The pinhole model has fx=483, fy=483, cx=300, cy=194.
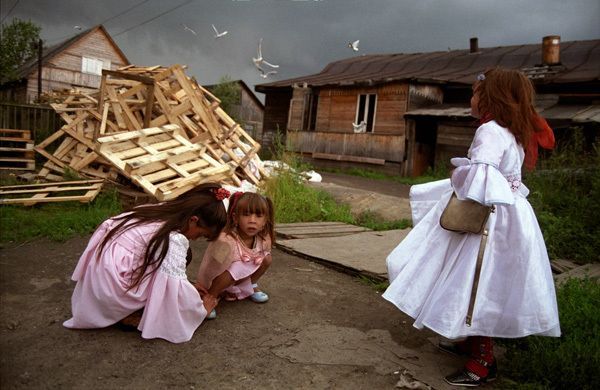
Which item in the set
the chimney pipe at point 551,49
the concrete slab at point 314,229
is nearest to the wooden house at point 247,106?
the chimney pipe at point 551,49

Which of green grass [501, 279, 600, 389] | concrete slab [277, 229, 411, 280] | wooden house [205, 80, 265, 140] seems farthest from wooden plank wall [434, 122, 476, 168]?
wooden house [205, 80, 265, 140]

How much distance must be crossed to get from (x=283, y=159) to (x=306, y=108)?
1239 cm

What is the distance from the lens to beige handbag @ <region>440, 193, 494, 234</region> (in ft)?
7.82

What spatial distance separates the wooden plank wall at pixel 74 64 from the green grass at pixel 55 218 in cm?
2671

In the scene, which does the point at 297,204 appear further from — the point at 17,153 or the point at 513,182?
the point at 17,153

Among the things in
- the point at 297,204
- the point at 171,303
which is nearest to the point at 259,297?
the point at 171,303

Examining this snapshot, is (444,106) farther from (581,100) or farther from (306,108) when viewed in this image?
(306,108)

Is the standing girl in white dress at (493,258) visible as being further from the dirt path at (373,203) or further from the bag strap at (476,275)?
the dirt path at (373,203)

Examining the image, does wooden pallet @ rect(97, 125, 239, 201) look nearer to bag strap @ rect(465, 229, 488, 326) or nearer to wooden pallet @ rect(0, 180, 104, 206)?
wooden pallet @ rect(0, 180, 104, 206)

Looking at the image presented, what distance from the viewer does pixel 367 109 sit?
1753cm

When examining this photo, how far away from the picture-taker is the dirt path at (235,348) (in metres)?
2.25

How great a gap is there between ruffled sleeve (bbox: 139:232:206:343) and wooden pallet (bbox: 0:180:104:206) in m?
4.15

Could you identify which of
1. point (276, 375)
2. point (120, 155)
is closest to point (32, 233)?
point (120, 155)

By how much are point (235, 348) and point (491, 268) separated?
4.63 ft
